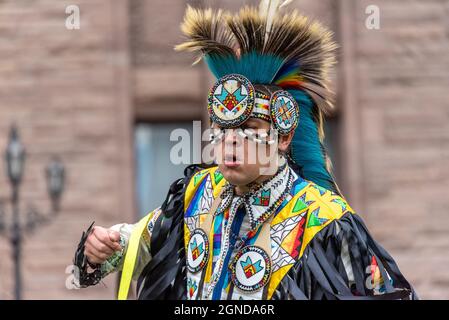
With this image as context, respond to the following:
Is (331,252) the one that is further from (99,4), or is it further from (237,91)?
(99,4)

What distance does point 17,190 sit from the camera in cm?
970

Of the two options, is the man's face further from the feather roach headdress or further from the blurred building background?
the blurred building background

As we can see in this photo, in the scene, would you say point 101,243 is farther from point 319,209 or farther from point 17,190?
point 17,190

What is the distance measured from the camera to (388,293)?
3525 mm

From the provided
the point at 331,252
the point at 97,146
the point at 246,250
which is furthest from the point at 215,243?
the point at 97,146

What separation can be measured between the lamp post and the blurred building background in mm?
311

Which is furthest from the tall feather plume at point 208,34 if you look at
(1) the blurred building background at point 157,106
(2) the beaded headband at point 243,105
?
(1) the blurred building background at point 157,106

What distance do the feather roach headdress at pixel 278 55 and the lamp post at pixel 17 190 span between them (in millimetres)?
5225

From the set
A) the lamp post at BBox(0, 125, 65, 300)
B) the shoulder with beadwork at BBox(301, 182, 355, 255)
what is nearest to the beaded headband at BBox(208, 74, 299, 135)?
the shoulder with beadwork at BBox(301, 182, 355, 255)

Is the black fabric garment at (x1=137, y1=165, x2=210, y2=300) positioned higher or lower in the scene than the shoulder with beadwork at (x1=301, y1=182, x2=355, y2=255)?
lower

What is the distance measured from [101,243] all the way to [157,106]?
7227 millimetres

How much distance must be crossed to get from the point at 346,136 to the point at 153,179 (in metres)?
1.84

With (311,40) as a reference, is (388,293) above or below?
below

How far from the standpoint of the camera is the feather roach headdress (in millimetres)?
3740
